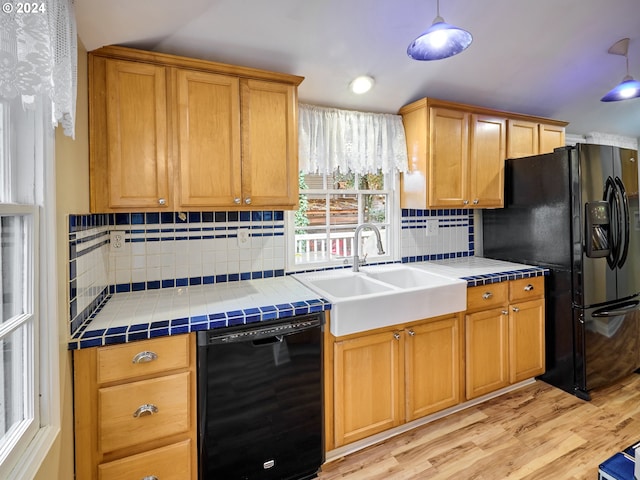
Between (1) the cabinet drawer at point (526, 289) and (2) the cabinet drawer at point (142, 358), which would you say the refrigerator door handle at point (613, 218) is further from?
(2) the cabinet drawer at point (142, 358)

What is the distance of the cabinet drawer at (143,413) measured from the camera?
4.46ft

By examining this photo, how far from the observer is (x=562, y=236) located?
94.8 inches

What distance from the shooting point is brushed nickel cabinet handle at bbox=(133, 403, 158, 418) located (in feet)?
4.58

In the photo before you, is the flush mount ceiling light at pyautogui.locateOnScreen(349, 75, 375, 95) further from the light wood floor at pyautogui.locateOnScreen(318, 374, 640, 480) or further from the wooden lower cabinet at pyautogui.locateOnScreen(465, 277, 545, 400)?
the light wood floor at pyautogui.locateOnScreen(318, 374, 640, 480)

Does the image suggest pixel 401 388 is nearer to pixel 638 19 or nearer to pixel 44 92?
pixel 44 92

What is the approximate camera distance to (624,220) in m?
2.45

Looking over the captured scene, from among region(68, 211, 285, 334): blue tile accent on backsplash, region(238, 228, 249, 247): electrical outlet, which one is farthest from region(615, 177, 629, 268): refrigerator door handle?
region(238, 228, 249, 247): electrical outlet

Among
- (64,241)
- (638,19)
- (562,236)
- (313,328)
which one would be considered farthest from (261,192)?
(638,19)

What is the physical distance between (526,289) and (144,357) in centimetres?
247

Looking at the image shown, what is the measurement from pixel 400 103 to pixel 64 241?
2278 mm

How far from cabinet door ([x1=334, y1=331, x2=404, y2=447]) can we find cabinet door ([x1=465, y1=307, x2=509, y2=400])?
0.59m

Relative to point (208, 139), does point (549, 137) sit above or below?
above

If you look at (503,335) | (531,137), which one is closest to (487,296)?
(503,335)

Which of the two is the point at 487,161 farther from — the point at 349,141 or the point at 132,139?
the point at 132,139
